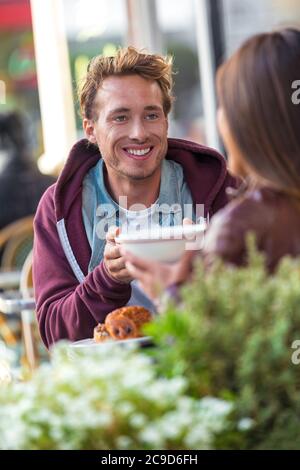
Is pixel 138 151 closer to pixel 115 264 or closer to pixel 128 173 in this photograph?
pixel 128 173

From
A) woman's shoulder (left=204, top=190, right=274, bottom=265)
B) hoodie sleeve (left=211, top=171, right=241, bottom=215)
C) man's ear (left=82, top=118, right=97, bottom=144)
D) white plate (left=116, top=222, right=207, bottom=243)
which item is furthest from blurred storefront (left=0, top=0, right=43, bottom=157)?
woman's shoulder (left=204, top=190, right=274, bottom=265)

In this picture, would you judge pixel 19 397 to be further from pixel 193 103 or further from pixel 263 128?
pixel 193 103

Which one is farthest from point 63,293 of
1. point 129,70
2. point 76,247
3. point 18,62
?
point 18,62

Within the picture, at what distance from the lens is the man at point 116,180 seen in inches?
108

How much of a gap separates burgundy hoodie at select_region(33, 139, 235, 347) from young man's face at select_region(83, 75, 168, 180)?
0.35ft

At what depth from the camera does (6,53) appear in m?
12.4

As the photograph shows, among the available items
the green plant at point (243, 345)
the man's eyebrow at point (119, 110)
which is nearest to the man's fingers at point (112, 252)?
the man's eyebrow at point (119, 110)

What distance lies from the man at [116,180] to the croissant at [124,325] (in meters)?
0.45

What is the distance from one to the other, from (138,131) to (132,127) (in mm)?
23

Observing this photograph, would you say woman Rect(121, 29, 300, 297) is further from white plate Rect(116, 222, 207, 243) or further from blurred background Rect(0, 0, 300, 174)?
blurred background Rect(0, 0, 300, 174)

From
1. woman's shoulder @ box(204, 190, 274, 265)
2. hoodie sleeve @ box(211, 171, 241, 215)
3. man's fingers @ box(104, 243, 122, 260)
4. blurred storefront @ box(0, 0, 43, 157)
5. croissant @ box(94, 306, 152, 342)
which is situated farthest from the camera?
blurred storefront @ box(0, 0, 43, 157)

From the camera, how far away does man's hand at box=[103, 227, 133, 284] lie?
239 centimetres

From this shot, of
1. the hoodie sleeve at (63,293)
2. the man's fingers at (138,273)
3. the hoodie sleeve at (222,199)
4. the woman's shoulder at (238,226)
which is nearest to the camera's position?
the woman's shoulder at (238,226)

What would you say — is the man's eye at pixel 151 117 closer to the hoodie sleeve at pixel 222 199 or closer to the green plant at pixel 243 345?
the hoodie sleeve at pixel 222 199
